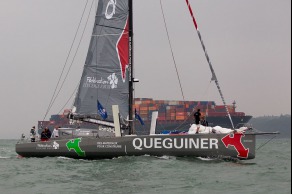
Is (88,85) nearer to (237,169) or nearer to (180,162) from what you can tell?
(180,162)

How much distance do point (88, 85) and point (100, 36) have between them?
5.27ft

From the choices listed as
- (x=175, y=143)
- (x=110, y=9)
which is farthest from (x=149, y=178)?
(x=110, y=9)

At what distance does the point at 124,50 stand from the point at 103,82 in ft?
3.94

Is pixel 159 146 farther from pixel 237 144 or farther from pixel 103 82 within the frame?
pixel 103 82

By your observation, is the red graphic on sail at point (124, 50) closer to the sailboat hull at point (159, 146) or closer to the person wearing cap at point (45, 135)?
the sailboat hull at point (159, 146)

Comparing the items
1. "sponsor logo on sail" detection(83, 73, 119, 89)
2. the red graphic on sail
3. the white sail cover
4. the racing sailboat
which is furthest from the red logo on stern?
"sponsor logo on sail" detection(83, 73, 119, 89)

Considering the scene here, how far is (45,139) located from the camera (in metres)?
14.2

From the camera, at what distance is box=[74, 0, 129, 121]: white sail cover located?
13742 millimetres

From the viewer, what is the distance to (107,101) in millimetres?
13883

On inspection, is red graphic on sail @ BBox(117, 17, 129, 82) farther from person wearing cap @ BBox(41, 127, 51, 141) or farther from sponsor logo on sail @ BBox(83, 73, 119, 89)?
person wearing cap @ BBox(41, 127, 51, 141)

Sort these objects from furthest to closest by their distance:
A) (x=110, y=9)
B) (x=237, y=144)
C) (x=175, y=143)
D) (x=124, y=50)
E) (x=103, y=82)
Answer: (x=110, y=9) < (x=103, y=82) < (x=124, y=50) < (x=175, y=143) < (x=237, y=144)

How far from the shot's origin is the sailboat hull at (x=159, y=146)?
11266 mm

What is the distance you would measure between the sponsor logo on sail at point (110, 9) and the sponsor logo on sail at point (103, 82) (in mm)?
1867

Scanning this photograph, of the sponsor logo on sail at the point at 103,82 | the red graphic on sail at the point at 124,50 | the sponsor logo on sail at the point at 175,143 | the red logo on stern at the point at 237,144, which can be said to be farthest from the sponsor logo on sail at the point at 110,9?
the red logo on stern at the point at 237,144
